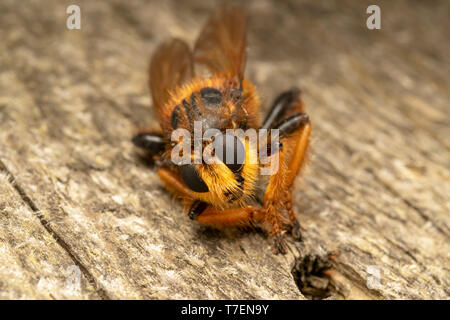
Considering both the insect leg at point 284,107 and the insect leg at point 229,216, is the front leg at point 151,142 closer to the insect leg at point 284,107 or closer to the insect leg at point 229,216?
the insect leg at point 229,216

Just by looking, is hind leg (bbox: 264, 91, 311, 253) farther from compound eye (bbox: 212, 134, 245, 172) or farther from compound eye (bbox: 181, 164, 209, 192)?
compound eye (bbox: 181, 164, 209, 192)

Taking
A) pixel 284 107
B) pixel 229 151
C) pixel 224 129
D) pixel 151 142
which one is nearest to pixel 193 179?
pixel 229 151

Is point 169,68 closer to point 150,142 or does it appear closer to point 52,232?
point 150,142
